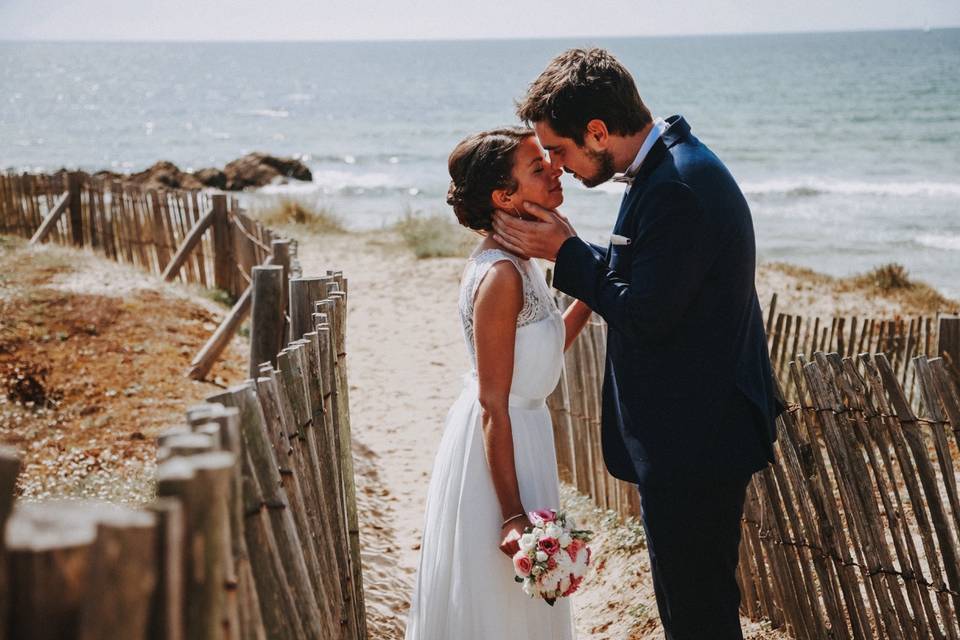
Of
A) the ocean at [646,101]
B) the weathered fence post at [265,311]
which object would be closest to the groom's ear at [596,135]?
the weathered fence post at [265,311]

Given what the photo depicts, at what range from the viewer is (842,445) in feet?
11.1

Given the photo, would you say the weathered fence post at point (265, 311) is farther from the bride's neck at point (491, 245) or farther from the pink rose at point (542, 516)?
the pink rose at point (542, 516)

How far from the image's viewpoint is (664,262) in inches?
93.7

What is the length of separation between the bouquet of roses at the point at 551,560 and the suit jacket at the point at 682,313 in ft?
0.95

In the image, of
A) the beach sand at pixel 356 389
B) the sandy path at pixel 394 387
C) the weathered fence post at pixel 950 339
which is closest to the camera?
the beach sand at pixel 356 389

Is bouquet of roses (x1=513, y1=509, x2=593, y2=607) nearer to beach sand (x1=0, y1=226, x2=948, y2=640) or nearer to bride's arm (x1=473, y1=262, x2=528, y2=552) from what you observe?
bride's arm (x1=473, y1=262, x2=528, y2=552)

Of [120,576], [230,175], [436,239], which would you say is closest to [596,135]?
[120,576]

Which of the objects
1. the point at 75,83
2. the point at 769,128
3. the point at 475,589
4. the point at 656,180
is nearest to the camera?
the point at 656,180

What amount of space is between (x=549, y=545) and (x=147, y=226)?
10.1m

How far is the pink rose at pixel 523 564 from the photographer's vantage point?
Result: 2645 millimetres

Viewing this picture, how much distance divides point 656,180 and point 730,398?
0.65 m

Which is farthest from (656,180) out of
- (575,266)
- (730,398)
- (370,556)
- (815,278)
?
(815,278)

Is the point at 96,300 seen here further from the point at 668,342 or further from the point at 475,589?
the point at 668,342

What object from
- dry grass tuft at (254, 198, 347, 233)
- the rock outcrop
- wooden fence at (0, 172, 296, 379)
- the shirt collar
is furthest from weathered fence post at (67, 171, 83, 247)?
the rock outcrop
